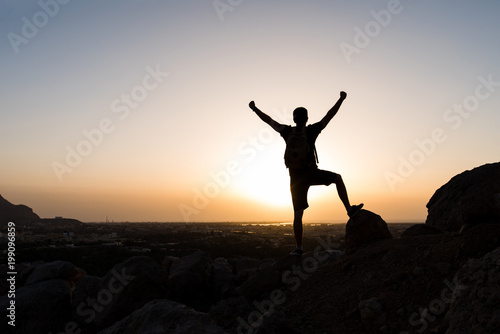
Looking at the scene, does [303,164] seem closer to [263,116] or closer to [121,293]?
[263,116]

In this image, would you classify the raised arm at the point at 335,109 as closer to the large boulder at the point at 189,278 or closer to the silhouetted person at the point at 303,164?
the silhouetted person at the point at 303,164

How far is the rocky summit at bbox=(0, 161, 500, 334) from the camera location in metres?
4.09

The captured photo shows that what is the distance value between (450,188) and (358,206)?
417 cm

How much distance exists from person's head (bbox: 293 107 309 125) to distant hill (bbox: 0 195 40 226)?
170 m

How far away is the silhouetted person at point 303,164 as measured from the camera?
7.20 metres

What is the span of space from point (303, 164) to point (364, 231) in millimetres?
1935

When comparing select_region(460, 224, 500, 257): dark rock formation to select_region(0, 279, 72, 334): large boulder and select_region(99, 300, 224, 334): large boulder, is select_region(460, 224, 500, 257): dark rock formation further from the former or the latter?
select_region(0, 279, 72, 334): large boulder

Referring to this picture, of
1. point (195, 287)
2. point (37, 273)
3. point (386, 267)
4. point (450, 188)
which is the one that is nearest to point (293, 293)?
point (386, 267)

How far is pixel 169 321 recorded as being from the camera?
391cm

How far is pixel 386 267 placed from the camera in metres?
5.91

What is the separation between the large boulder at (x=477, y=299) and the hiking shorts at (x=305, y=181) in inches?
129

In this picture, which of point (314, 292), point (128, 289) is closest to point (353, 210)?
point (314, 292)

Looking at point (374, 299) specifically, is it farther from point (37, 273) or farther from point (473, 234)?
point (37, 273)
